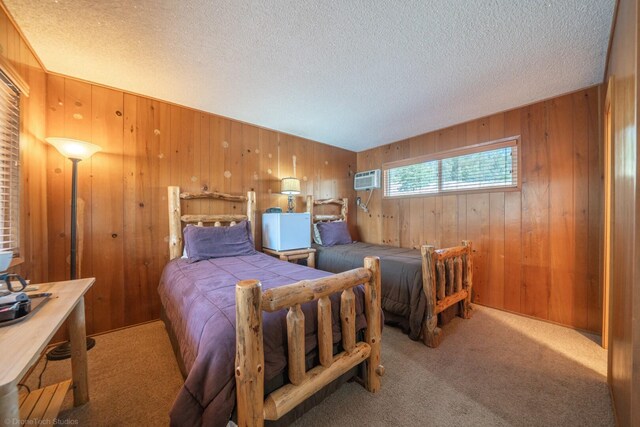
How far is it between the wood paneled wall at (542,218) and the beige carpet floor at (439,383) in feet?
1.34

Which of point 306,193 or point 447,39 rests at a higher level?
point 447,39

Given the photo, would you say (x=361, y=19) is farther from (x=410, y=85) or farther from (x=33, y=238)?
(x=33, y=238)

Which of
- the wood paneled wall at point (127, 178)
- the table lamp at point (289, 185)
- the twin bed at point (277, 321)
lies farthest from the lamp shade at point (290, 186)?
the twin bed at point (277, 321)

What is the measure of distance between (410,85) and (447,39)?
567 millimetres

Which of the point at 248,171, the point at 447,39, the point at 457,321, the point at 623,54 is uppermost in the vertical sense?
the point at 447,39

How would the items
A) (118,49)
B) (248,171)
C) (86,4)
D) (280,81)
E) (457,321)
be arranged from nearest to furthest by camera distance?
(86,4)
(118,49)
(280,81)
(457,321)
(248,171)

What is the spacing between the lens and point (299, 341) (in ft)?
3.59

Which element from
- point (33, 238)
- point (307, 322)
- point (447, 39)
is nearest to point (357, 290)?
point (307, 322)

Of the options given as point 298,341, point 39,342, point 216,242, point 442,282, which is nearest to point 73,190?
point 216,242

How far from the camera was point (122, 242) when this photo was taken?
2.22 m

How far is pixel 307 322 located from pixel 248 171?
90.1 inches

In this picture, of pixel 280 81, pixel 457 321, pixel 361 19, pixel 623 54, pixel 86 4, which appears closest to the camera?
pixel 623 54

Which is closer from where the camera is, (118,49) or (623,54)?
(623,54)

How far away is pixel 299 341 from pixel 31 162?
7.61 feet
